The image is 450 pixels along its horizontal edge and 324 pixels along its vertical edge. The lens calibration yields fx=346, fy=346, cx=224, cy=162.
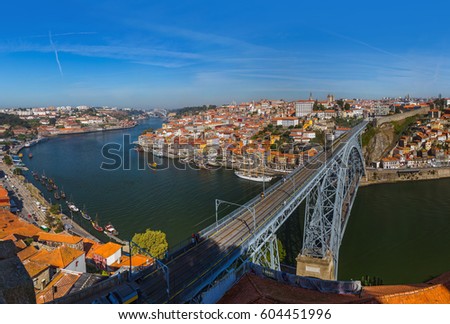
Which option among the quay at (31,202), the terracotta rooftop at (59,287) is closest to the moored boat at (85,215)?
the quay at (31,202)

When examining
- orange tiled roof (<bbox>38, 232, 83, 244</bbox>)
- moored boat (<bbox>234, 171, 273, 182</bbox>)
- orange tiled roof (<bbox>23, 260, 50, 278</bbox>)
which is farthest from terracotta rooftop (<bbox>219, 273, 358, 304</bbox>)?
moored boat (<bbox>234, 171, 273, 182</bbox>)

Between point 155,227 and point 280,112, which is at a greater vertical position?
point 280,112

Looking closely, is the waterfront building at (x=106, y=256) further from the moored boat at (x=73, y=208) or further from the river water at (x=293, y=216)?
the moored boat at (x=73, y=208)

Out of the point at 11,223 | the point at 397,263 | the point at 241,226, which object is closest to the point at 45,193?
the point at 11,223

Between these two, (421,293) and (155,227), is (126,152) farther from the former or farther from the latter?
(421,293)

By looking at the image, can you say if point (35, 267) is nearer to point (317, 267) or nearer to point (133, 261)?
point (133, 261)

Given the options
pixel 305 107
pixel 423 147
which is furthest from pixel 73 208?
pixel 305 107

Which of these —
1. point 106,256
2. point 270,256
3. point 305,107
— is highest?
point 305,107

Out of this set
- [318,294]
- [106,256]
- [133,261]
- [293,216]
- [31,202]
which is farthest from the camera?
[31,202]
